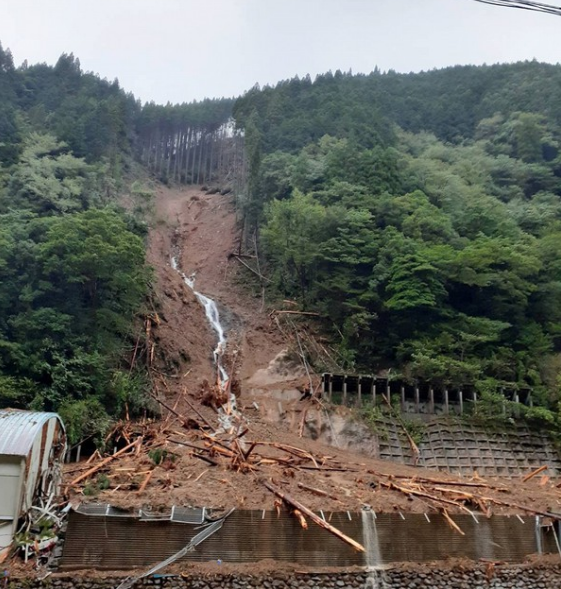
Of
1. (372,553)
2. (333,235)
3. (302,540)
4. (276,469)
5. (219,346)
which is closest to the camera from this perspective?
(302,540)

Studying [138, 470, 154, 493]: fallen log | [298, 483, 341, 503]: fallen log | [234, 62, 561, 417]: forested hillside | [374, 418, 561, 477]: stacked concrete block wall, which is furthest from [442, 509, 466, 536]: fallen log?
[234, 62, 561, 417]: forested hillside

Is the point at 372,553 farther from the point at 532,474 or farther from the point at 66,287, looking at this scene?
the point at 66,287

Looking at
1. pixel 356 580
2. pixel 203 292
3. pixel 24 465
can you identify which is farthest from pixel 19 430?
pixel 203 292

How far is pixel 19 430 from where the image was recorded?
12891 millimetres

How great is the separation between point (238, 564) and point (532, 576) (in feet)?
23.0

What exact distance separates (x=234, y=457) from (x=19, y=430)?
599cm

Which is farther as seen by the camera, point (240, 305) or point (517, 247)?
point (240, 305)

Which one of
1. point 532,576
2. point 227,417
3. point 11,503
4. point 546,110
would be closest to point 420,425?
point 227,417

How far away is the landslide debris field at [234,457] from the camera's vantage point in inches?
554

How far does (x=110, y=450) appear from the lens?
18.9 metres

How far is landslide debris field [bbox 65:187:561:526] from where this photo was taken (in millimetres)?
14070

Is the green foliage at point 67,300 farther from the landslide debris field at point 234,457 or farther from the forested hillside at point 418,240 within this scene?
the forested hillside at point 418,240

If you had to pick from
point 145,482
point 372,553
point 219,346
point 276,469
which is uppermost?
point 219,346

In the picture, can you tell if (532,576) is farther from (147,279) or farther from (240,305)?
(240,305)
